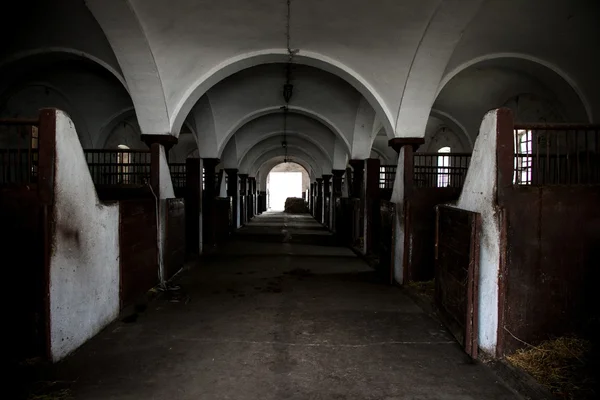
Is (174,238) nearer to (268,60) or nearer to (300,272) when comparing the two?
(300,272)

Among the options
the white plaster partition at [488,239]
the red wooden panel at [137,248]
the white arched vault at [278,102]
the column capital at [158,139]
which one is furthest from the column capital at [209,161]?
the white plaster partition at [488,239]

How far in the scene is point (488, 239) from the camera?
13.2 ft

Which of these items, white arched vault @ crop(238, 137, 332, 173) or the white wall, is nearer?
the white wall

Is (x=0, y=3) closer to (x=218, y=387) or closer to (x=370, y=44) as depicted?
(x=370, y=44)

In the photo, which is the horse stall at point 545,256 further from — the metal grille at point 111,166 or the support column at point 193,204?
the support column at point 193,204

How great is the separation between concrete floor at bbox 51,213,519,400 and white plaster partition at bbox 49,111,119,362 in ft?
0.83

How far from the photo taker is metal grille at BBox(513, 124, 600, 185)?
13.5 feet

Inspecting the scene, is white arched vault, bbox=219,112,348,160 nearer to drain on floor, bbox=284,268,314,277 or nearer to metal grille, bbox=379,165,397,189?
metal grille, bbox=379,165,397,189

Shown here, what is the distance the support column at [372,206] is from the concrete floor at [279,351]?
333 centimetres

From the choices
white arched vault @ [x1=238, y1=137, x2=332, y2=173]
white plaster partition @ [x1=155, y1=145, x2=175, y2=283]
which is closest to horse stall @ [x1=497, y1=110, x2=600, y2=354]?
white plaster partition @ [x1=155, y1=145, x2=175, y2=283]

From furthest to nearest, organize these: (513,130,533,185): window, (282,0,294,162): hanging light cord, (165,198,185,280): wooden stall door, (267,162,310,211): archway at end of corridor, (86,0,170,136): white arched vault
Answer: (267,162,310,211): archway at end of corridor < (165,198,185,280): wooden stall door < (282,0,294,162): hanging light cord < (86,0,170,136): white arched vault < (513,130,533,185): window

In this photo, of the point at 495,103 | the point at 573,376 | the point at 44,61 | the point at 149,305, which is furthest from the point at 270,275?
the point at 495,103

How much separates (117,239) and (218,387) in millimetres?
2698

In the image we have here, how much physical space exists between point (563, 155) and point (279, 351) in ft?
21.5
